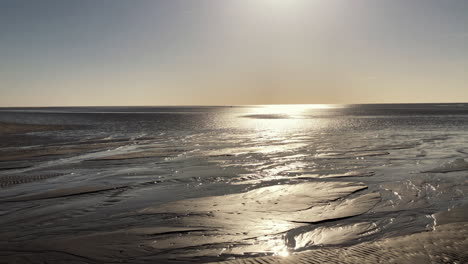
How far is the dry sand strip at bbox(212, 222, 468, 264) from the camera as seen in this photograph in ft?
21.4

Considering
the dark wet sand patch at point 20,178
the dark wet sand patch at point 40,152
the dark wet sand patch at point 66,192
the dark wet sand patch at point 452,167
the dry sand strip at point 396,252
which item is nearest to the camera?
the dry sand strip at point 396,252

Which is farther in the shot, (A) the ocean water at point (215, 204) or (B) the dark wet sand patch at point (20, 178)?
(B) the dark wet sand patch at point (20, 178)

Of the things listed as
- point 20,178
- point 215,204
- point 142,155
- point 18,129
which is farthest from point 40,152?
point 18,129

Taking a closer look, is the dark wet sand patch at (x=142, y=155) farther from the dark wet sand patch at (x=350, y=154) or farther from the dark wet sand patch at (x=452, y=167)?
the dark wet sand patch at (x=452, y=167)

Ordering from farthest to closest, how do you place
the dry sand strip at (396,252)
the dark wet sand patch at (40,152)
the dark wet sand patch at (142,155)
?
the dark wet sand patch at (40,152)
the dark wet sand patch at (142,155)
the dry sand strip at (396,252)

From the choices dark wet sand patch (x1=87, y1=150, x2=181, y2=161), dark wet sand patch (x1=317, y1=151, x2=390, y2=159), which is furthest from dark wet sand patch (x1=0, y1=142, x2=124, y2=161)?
dark wet sand patch (x1=317, y1=151, x2=390, y2=159)

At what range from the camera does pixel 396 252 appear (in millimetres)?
6895

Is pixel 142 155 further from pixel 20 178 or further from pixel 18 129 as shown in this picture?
pixel 18 129

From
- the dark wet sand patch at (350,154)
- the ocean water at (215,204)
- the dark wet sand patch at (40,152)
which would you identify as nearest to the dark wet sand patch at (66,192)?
the ocean water at (215,204)

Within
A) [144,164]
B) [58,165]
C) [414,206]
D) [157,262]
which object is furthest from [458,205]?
[58,165]

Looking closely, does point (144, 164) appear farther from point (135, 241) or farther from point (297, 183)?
point (135, 241)

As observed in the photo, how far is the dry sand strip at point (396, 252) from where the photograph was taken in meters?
6.54

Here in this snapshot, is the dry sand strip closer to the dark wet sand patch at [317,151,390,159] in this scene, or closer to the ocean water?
the ocean water

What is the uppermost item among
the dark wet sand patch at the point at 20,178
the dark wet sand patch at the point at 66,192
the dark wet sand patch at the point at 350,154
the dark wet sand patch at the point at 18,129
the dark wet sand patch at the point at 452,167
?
the dark wet sand patch at the point at 18,129
